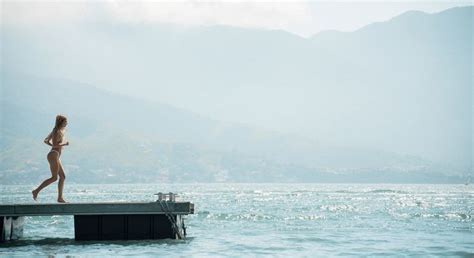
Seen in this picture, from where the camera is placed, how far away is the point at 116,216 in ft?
103

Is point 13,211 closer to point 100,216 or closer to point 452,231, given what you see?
point 100,216

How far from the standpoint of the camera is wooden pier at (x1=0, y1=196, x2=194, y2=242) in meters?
30.5

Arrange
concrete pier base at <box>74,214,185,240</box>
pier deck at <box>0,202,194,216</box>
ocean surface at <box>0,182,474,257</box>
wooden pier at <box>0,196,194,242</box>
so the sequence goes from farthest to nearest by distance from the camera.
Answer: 1. concrete pier base at <box>74,214,185,240</box>
2. ocean surface at <box>0,182,474,257</box>
3. wooden pier at <box>0,196,194,242</box>
4. pier deck at <box>0,202,194,216</box>

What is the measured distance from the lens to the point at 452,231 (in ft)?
153

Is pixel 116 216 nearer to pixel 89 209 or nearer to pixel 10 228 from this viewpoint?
pixel 89 209

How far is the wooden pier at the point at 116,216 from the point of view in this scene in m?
30.5

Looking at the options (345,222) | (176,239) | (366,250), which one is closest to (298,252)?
(366,250)

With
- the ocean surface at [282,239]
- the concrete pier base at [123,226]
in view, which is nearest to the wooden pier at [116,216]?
the concrete pier base at [123,226]

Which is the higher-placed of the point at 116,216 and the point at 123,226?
the point at 116,216

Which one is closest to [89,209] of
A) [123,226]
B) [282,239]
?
[123,226]

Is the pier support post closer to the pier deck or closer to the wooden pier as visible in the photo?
the wooden pier

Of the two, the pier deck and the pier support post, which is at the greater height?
the pier deck

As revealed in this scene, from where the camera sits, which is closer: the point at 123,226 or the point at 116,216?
the point at 116,216

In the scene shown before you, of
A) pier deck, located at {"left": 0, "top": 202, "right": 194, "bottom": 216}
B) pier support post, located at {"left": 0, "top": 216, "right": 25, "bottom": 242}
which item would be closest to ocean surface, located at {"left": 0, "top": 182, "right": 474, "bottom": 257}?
pier support post, located at {"left": 0, "top": 216, "right": 25, "bottom": 242}
